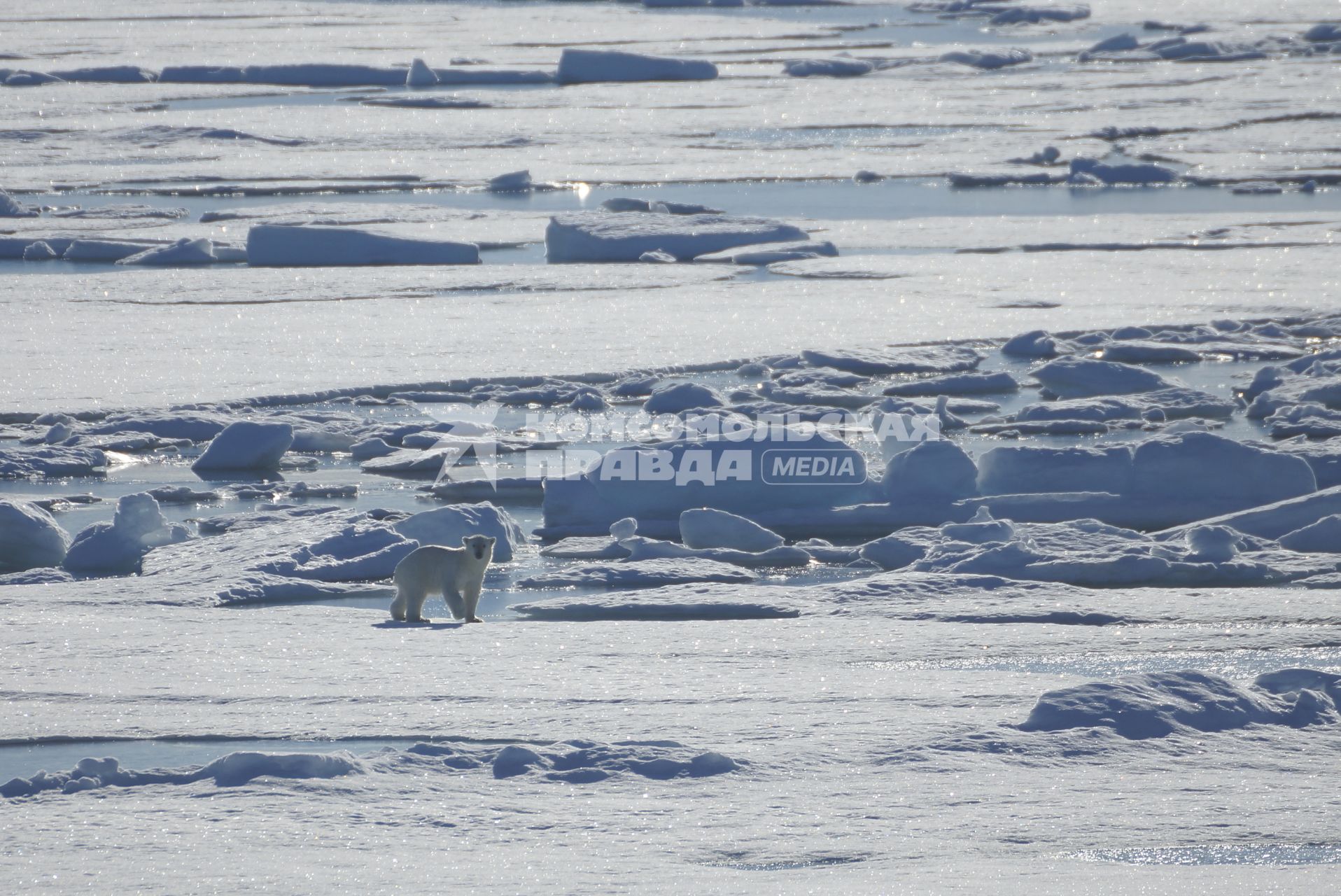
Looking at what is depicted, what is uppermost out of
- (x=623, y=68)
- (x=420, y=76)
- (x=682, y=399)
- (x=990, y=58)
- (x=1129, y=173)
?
(x=990, y=58)

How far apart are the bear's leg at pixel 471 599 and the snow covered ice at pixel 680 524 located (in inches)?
3.9

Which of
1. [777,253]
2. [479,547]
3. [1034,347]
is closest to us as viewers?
[479,547]

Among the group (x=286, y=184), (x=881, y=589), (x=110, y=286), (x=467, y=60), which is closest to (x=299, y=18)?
(x=467, y=60)

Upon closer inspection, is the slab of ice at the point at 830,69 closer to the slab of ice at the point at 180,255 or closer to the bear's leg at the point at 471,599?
the slab of ice at the point at 180,255

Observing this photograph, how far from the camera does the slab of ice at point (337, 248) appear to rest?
415 inches

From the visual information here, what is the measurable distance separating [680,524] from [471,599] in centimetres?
106

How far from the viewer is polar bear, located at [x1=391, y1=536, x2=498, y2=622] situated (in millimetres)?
4133

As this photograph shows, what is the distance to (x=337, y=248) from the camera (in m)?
10.6

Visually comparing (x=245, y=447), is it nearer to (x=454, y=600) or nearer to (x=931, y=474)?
(x=454, y=600)

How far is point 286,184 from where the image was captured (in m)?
13.8

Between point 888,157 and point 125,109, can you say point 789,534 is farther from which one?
point 125,109

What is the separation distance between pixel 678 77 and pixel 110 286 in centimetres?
1242

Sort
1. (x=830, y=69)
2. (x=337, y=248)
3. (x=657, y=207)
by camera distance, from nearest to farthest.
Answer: (x=337, y=248), (x=657, y=207), (x=830, y=69)

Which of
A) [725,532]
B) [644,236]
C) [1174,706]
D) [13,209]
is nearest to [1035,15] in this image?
[644,236]
